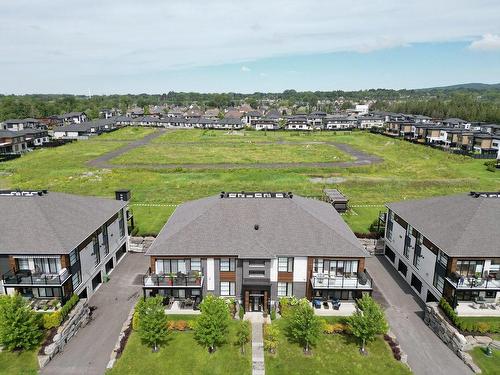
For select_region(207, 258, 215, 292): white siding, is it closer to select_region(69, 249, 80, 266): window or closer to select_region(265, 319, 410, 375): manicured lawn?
select_region(265, 319, 410, 375): manicured lawn

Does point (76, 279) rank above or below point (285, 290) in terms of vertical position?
above

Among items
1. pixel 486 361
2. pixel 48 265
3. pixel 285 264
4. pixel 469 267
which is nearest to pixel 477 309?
pixel 469 267

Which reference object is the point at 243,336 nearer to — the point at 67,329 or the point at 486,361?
the point at 67,329

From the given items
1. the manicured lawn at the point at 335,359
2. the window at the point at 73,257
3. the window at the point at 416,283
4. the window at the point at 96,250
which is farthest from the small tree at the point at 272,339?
the window at the point at 96,250

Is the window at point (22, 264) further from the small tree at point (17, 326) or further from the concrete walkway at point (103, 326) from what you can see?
the concrete walkway at point (103, 326)

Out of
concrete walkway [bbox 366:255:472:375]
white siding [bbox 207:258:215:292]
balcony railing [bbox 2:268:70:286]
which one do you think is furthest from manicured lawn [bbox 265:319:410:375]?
balcony railing [bbox 2:268:70:286]

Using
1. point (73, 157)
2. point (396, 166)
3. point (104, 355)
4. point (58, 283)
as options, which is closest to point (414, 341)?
point (104, 355)
